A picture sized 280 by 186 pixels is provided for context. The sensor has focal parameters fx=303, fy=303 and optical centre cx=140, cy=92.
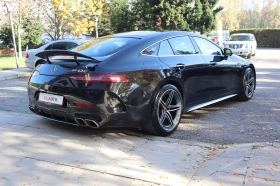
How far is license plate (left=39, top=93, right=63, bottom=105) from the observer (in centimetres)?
408

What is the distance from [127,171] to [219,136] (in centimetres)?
186

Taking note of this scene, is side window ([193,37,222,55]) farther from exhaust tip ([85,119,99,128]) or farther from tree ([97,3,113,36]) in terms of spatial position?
tree ([97,3,113,36])

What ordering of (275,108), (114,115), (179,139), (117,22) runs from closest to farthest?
(114,115) < (179,139) < (275,108) < (117,22)

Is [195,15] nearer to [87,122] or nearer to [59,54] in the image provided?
[59,54]

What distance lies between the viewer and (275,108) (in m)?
6.09

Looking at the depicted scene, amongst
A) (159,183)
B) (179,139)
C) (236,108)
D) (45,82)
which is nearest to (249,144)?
(179,139)

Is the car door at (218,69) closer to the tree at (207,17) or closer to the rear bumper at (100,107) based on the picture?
the rear bumper at (100,107)

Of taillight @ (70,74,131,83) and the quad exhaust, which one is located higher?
taillight @ (70,74,131,83)

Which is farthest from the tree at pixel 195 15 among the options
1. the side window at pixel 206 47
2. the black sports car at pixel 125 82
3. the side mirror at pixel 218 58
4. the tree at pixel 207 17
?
the black sports car at pixel 125 82

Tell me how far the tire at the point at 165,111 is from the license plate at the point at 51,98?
1.25 meters

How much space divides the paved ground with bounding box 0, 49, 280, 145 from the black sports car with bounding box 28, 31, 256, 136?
356 millimetres

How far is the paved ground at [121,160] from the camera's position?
3.07 meters

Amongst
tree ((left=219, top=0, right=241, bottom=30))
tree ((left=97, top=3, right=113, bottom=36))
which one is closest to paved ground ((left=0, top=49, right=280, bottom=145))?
tree ((left=97, top=3, right=113, bottom=36))

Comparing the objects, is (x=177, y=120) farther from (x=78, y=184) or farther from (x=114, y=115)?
(x=78, y=184)
